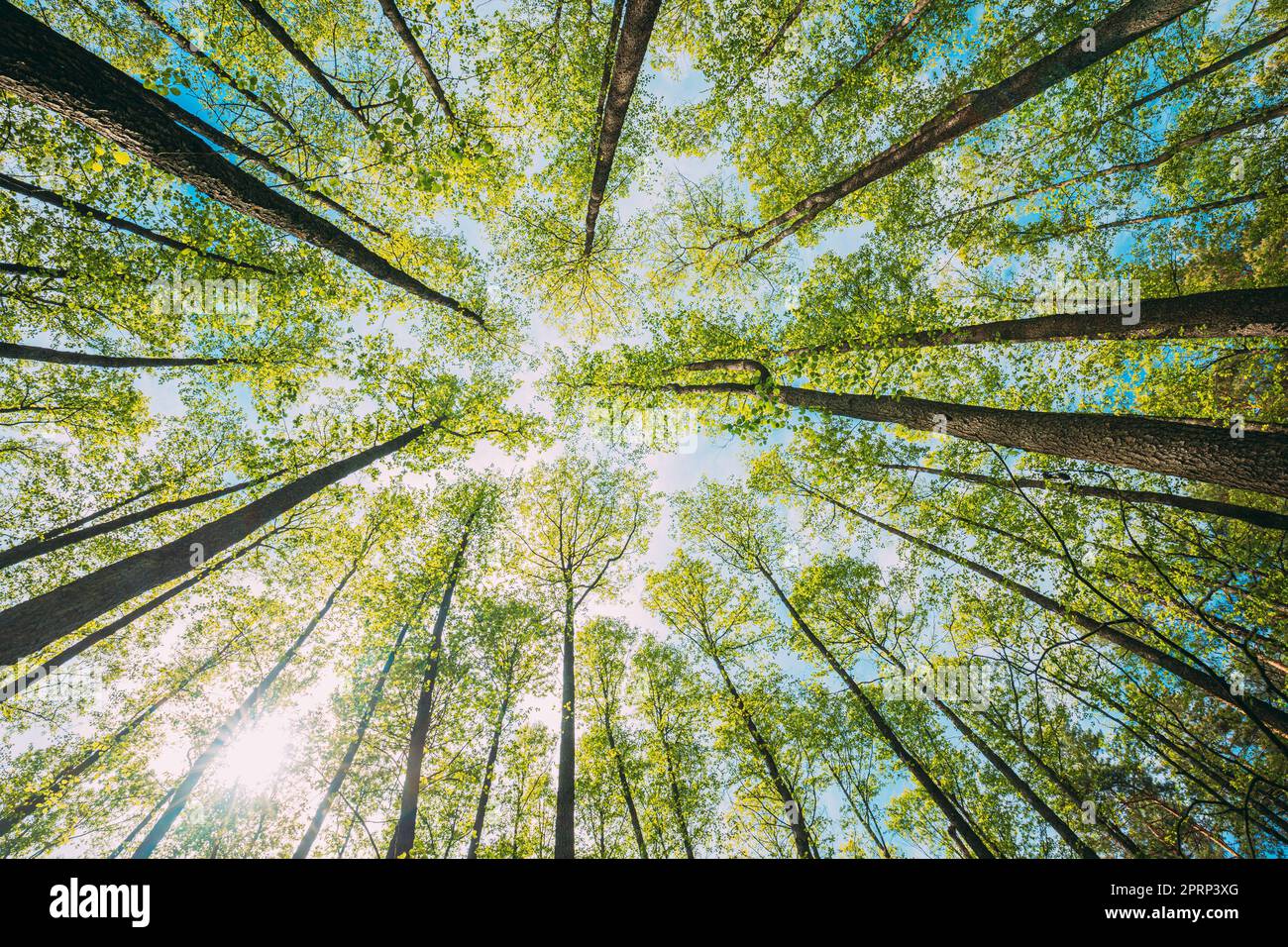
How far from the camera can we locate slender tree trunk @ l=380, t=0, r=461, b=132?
7422 millimetres

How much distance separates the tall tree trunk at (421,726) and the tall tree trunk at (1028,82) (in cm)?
1304

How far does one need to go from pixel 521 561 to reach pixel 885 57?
624 inches

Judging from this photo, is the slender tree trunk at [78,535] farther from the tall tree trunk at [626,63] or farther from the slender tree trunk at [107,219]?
the tall tree trunk at [626,63]

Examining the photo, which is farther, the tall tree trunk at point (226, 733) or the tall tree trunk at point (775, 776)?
the tall tree trunk at point (226, 733)

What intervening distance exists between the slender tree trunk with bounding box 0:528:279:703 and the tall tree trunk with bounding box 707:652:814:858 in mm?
13621

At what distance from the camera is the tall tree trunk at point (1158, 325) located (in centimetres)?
529

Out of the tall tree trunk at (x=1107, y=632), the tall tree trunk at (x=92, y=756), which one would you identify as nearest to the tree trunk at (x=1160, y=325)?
the tall tree trunk at (x=1107, y=632)

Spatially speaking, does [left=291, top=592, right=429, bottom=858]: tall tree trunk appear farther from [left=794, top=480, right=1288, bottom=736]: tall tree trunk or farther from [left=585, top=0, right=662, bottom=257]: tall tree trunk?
[left=794, top=480, right=1288, bottom=736]: tall tree trunk

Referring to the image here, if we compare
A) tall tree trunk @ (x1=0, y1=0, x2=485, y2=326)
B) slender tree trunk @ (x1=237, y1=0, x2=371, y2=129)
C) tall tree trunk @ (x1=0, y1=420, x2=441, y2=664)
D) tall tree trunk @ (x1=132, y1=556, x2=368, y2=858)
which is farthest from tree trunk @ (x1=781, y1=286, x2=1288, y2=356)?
tall tree trunk @ (x1=132, y1=556, x2=368, y2=858)

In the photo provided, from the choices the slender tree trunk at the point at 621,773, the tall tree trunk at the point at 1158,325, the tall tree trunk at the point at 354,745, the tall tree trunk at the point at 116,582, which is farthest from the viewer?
the slender tree trunk at the point at 621,773

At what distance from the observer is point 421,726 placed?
922cm

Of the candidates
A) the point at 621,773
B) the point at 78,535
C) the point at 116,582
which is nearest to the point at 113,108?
the point at 116,582

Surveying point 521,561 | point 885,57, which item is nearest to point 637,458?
point 521,561

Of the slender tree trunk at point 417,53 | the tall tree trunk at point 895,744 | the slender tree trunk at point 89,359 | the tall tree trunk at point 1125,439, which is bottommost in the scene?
the tall tree trunk at point 895,744
